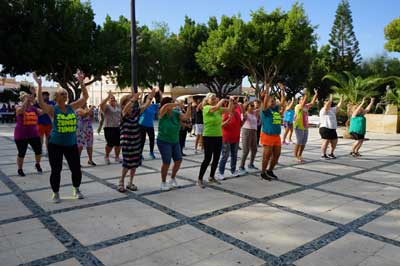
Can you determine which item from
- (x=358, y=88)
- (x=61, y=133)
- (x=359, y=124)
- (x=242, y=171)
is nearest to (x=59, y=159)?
(x=61, y=133)

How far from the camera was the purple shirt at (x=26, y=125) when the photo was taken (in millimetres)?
6383

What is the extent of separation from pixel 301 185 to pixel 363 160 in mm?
3656

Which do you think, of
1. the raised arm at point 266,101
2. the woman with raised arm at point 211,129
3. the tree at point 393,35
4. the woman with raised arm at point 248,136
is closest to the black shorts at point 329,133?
the woman with raised arm at point 248,136

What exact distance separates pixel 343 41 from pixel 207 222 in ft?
135

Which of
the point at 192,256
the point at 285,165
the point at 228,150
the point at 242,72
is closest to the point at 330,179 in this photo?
the point at 285,165

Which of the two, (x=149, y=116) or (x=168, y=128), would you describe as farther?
(x=149, y=116)

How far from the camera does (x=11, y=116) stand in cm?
2277

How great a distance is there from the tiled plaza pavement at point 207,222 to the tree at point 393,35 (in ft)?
85.5

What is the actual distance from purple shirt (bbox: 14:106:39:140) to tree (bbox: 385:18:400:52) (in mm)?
29937

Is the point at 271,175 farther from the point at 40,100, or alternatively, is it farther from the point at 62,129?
the point at 40,100

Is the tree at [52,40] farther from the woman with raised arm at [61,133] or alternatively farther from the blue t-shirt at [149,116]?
the woman with raised arm at [61,133]

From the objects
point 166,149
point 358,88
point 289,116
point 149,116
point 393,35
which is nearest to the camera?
point 166,149

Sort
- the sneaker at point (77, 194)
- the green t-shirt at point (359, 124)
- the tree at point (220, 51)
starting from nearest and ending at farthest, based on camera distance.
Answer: the sneaker at point (77, 194) → the green t-shirt at point (359, 124) → the tree at point (220, 51)

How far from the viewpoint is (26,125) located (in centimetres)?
643
